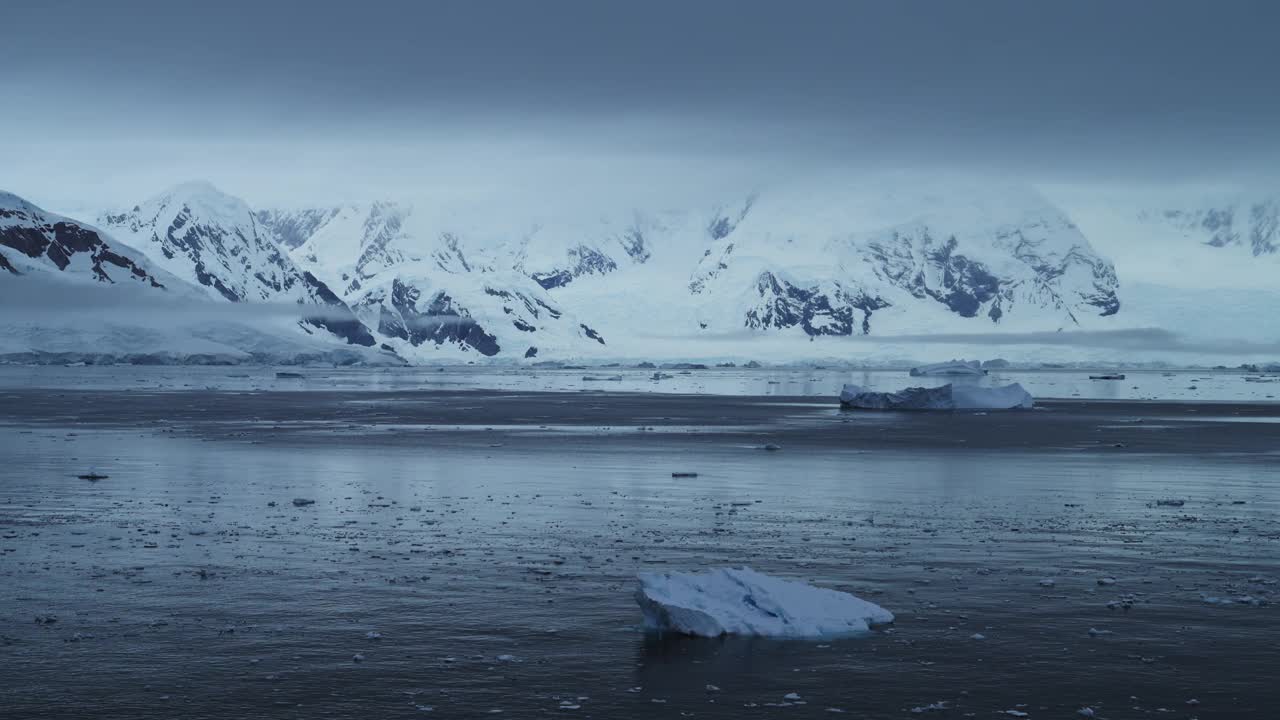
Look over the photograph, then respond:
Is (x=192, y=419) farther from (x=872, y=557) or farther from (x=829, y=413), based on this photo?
(x=872, y=557)

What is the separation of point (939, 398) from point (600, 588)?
74.4 meters

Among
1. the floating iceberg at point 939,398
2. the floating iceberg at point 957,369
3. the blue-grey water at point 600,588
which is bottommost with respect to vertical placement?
A: the blue-grey water at point 600,588

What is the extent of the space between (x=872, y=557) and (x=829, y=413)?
64.0m

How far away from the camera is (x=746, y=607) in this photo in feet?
61.7

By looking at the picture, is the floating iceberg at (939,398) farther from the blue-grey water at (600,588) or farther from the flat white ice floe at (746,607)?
the flat white ice floe at (746,607)

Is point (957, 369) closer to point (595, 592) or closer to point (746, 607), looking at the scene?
point (595, 592)

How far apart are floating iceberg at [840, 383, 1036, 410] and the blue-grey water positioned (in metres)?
50.6

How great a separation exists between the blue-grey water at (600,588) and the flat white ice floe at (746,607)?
403 millimetres

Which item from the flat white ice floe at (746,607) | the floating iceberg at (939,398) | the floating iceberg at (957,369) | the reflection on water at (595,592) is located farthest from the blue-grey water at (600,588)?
the floating iceberg at (957,369)

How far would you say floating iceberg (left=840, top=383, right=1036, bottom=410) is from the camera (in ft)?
304

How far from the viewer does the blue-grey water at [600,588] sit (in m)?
15.5

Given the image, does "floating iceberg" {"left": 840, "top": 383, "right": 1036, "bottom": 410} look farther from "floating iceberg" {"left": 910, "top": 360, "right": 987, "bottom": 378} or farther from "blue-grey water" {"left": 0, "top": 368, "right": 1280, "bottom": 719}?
"blue-grey water" {"left": 0, "top": 368, "right": 1280, "bottom": 719}

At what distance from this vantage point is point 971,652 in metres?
17.3

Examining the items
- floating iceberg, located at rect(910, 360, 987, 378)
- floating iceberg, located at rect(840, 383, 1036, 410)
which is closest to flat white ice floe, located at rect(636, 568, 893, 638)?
floating iceberg, located at rect(840, 383, 1036, 410)
